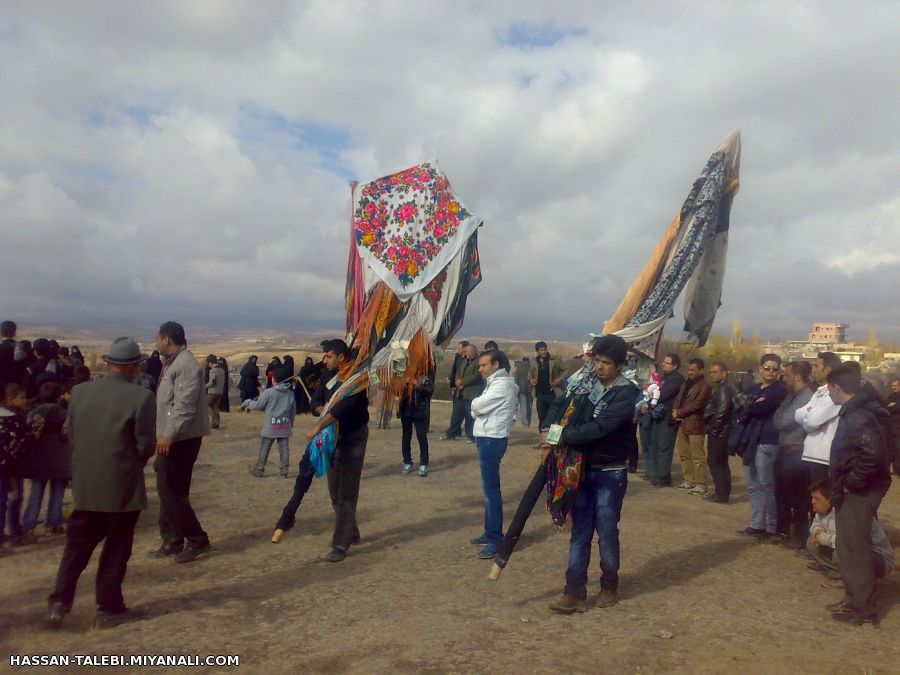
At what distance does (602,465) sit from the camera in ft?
16.4

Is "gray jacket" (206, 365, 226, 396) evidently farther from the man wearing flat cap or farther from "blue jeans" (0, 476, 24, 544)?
the man wearing flat cap

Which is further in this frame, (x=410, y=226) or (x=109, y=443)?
(x=410, y=226)

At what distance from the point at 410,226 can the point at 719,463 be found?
5.50m

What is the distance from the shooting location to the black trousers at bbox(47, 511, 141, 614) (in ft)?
15.0

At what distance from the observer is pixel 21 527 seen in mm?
6551

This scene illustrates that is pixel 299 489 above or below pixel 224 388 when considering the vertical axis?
below

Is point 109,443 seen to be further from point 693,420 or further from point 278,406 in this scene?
point 693,420

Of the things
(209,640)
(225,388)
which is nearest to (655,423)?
(209,640)

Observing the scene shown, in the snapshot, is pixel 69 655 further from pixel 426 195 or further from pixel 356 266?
pixel 426 195

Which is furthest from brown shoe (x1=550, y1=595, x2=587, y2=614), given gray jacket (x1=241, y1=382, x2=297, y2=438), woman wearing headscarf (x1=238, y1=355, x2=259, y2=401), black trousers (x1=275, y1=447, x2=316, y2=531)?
woman wearing headscarf (x1=238, y1=355, x2=259, y2=401)

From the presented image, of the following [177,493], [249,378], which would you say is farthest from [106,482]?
[249,378]

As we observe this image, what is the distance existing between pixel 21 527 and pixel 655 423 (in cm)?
828

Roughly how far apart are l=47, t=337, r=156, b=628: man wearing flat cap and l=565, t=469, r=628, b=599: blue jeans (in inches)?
124

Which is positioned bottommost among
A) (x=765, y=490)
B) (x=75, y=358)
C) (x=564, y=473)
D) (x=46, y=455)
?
(x=765, y=490)
